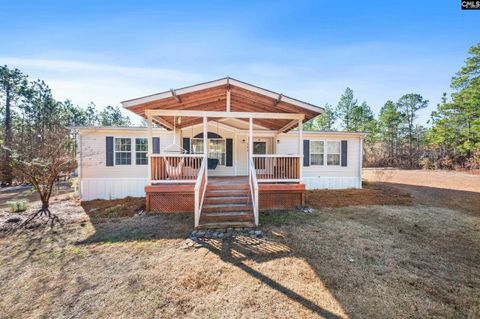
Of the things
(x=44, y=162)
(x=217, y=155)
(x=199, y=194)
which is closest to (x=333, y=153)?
(x=217, y=155)

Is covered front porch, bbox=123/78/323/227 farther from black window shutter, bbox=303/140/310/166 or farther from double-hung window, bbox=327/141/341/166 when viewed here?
double-hung window, bbox=327/141/341/166

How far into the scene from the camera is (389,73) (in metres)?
12.8

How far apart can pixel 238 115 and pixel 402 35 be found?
8.92 m

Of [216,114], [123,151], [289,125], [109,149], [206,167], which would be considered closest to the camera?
[216,114]

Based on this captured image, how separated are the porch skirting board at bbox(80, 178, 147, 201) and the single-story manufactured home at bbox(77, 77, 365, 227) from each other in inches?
1.6

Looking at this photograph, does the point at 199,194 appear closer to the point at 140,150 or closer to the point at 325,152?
the point at 140,150

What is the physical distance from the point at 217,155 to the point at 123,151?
419 cm

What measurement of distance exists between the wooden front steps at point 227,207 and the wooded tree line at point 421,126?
24.2 metres

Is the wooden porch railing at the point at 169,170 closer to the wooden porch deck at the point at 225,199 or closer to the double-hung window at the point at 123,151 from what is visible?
the wooden porch deck at the point at 225,199

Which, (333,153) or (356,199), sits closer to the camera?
(356,199)

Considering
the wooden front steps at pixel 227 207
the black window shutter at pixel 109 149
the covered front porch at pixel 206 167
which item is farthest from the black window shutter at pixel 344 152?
the black window shutter at pixel 109 149

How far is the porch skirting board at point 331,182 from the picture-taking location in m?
10.2

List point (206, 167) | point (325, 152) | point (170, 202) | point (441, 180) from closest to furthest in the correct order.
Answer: point (170, 202) → point (206, 167) → point (325, 152) → point (441, 180)

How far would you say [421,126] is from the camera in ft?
89.6
